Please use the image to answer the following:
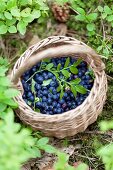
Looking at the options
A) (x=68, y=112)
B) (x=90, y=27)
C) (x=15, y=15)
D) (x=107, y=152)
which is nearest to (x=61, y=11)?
(x=90, y=27)

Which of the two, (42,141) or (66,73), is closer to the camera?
(42,141)

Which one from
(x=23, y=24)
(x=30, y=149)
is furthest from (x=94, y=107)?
(x=23, y=24)

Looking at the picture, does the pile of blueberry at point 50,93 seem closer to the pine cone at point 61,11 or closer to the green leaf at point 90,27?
the green leaf at point 90,27

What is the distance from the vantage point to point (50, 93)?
6.59 feet

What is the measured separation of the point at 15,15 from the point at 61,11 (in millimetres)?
449

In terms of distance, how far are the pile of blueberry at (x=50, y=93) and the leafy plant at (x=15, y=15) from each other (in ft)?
0.80

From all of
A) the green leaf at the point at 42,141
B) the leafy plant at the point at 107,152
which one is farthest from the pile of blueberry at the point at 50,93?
the leafy plant at the point at 107,152

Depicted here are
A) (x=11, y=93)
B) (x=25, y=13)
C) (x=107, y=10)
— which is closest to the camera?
(x=11, y=93)

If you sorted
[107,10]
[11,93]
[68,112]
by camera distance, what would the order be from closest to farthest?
1. [11,93]
2. [68,112]
3. [107,10]

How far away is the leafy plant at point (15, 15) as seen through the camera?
1895mm

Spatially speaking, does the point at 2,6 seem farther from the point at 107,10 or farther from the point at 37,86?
the point at 107,10

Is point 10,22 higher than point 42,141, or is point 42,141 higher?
point 10,22

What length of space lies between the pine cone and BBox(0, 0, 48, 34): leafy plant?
289 mm

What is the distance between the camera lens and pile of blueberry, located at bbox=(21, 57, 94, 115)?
1.98 m
